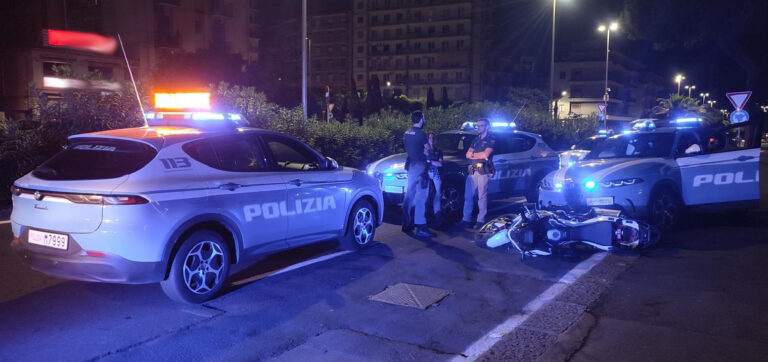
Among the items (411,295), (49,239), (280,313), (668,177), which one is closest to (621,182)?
(668,177)

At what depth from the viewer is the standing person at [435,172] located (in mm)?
8883

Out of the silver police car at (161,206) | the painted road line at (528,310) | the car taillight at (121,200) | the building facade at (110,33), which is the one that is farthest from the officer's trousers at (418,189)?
the building facade at (110,33)

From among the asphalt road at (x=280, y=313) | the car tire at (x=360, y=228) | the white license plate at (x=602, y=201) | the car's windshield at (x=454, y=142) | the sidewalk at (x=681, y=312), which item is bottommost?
the asphalt road at (x=280, y=313)

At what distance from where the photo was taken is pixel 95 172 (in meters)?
5.02

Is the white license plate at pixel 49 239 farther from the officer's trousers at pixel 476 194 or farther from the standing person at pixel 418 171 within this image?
the officer's trousers at pixel 476 194

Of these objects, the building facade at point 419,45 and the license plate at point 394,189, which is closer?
the license plate at point 394,189

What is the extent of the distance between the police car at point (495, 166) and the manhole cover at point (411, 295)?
4089mm

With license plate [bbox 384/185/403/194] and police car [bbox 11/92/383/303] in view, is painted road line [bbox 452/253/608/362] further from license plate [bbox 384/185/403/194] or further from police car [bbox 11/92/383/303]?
license plate [bbox 384/185/403/194]

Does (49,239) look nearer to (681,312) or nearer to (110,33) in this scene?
(681,312)

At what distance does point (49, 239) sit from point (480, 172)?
6.30 meters

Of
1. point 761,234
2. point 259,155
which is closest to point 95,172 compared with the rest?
point 259,155

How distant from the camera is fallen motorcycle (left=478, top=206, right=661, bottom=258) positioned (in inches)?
284

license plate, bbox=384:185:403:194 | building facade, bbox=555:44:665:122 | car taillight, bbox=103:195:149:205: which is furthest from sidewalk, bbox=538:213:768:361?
building facade, bbox=555:44:665:122

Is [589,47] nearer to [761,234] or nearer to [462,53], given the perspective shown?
[462,53]
